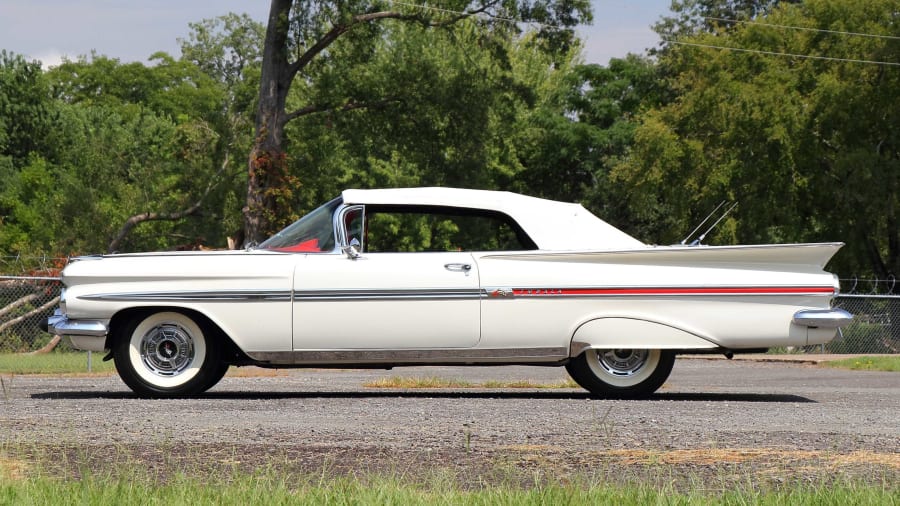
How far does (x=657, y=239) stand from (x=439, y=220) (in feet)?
161

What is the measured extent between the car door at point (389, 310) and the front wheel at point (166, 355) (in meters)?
0.80

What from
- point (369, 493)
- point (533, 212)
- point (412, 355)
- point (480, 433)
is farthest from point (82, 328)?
point (369, 493)

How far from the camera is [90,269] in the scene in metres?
10.4

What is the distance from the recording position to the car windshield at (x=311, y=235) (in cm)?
1049

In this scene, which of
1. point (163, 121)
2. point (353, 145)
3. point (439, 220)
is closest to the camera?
point (439, 220)

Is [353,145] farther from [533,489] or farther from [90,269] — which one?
[533,489]

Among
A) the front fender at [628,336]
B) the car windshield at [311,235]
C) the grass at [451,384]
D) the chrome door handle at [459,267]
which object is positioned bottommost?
the grass at [451,384]

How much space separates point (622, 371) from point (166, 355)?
12.1 ft

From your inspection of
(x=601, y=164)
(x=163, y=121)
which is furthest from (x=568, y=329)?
(x=163, y=121)

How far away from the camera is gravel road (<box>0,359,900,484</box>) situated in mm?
6215

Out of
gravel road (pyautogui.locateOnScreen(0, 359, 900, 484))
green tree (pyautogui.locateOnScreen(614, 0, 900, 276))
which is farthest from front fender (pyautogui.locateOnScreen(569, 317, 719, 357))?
green tree (pyautogui.locateOnScreen(614, 0, 900, 276))

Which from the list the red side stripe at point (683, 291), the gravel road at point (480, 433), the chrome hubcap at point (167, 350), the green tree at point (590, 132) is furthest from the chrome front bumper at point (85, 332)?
the green tree at point (590, 132)

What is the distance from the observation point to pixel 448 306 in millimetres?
10172

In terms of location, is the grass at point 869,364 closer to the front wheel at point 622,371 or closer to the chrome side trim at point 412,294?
the front wheel at point 622,371
